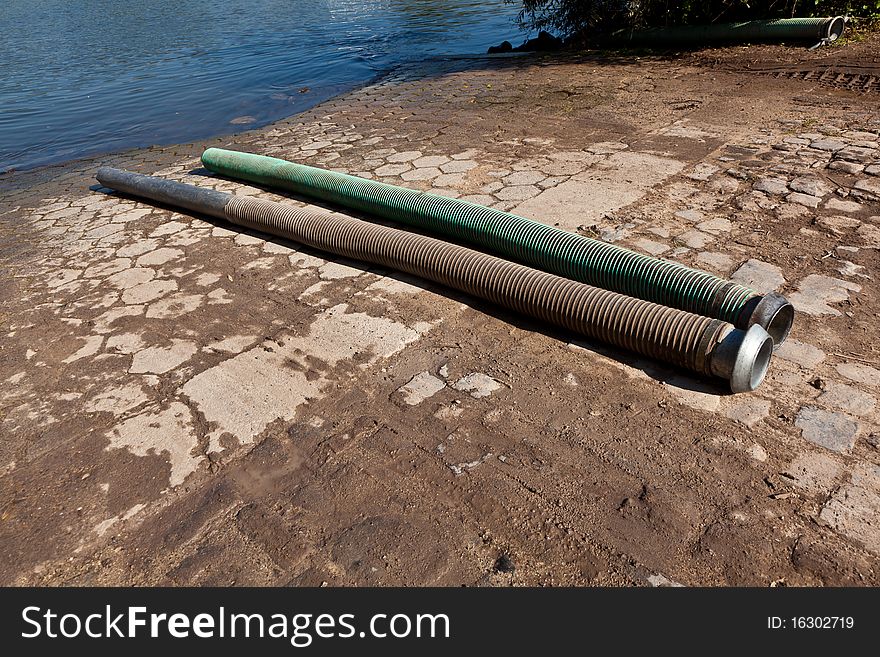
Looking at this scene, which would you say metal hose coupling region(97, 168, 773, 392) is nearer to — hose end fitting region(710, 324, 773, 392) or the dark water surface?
hose end fitting region(710, 324, 773, 392)

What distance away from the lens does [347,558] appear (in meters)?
2.45

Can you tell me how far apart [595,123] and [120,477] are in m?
5.99

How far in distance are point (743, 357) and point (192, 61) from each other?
15513 millimetres

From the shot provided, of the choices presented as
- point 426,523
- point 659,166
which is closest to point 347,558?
point 426,523

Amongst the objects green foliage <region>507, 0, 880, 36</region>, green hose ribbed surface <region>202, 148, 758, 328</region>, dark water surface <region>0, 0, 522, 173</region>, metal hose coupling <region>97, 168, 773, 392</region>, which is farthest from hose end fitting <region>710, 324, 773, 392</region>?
green foliage <region>507, 0, 880, 36</region>

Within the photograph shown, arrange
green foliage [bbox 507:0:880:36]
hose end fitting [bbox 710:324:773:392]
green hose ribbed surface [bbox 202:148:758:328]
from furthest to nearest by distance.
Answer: green foliage [bbox 507:0:880:36] → green hose ribbed surface [bbox 202:148:758:328] → hose end fitting [bbox 710:324:773:392]

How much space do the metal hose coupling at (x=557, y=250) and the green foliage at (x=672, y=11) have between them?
25.9 ft

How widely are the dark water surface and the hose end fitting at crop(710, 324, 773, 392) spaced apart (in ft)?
27.8

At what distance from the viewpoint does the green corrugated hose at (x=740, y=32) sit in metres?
9.27

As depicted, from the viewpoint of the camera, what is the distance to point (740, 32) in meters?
10.0

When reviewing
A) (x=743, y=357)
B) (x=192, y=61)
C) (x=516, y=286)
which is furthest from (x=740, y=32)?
(x=192, y=61)

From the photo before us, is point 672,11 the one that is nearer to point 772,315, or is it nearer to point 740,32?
point 740,32

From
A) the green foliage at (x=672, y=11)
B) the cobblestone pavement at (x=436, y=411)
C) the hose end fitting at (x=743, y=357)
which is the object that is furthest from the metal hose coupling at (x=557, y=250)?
the green foliage at (x=672, y=11)

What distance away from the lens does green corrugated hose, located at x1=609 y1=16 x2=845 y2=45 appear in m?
9.27
